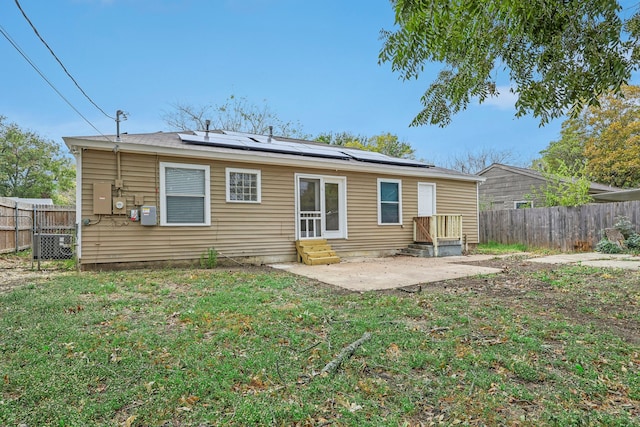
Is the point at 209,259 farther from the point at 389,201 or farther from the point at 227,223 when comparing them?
the point at 389,201

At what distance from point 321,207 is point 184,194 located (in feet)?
11.7

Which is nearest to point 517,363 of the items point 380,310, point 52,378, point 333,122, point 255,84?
point 380,310

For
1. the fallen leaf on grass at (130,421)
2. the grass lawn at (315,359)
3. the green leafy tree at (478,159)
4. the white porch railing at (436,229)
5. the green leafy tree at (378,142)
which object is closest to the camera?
the fallen leaf on grass at (130,421)

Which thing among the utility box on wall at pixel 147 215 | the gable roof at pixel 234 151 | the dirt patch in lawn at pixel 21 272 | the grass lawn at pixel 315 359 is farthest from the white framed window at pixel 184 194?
the grass lawn at pixel 315 359

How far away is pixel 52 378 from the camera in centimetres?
243

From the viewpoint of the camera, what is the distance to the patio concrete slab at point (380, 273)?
19.1ft

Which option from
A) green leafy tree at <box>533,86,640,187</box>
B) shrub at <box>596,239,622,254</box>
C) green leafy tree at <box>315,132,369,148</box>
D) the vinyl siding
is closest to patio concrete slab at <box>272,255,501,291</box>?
the vinyl siding

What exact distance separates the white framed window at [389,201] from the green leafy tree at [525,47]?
265 inches

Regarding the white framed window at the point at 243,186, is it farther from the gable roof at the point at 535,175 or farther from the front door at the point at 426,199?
the gable roof at the point at 535,175

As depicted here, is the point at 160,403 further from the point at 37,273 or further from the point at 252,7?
the point at 252,7

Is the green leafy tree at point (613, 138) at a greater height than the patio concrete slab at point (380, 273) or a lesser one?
greater

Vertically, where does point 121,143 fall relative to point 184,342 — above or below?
above

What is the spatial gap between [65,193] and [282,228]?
26385 millimetres

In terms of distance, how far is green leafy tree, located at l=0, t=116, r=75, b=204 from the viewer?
877 inches
